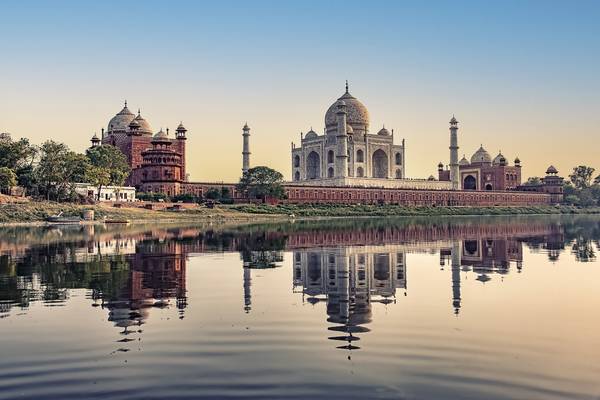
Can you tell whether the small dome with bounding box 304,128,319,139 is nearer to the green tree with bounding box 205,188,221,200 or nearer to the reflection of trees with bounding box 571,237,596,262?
the green tree with bounding box 205,188,221,200

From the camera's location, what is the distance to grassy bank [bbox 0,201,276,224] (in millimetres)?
58812

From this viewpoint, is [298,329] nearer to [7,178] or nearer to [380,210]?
[7,178]

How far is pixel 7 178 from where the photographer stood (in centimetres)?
6347

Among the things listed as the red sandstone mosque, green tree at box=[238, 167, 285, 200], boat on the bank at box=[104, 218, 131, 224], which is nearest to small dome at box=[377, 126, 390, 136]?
the red sandstone mosque

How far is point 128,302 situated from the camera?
48.9ft

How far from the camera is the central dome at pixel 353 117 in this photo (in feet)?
372

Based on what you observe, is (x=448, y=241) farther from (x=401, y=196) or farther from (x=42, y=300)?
(x=401, y=196)

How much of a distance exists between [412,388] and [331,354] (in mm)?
1957

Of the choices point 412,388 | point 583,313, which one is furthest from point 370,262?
point 412,388

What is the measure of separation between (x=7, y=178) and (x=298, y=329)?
58.8m

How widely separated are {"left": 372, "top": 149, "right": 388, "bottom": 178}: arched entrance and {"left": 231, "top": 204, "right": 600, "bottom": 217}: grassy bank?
618 inches

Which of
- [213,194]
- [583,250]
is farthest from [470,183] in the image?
[583,250]

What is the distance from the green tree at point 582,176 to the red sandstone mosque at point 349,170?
27.1 feet

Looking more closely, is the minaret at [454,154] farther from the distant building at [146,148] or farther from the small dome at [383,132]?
the distant building at [146,148]
